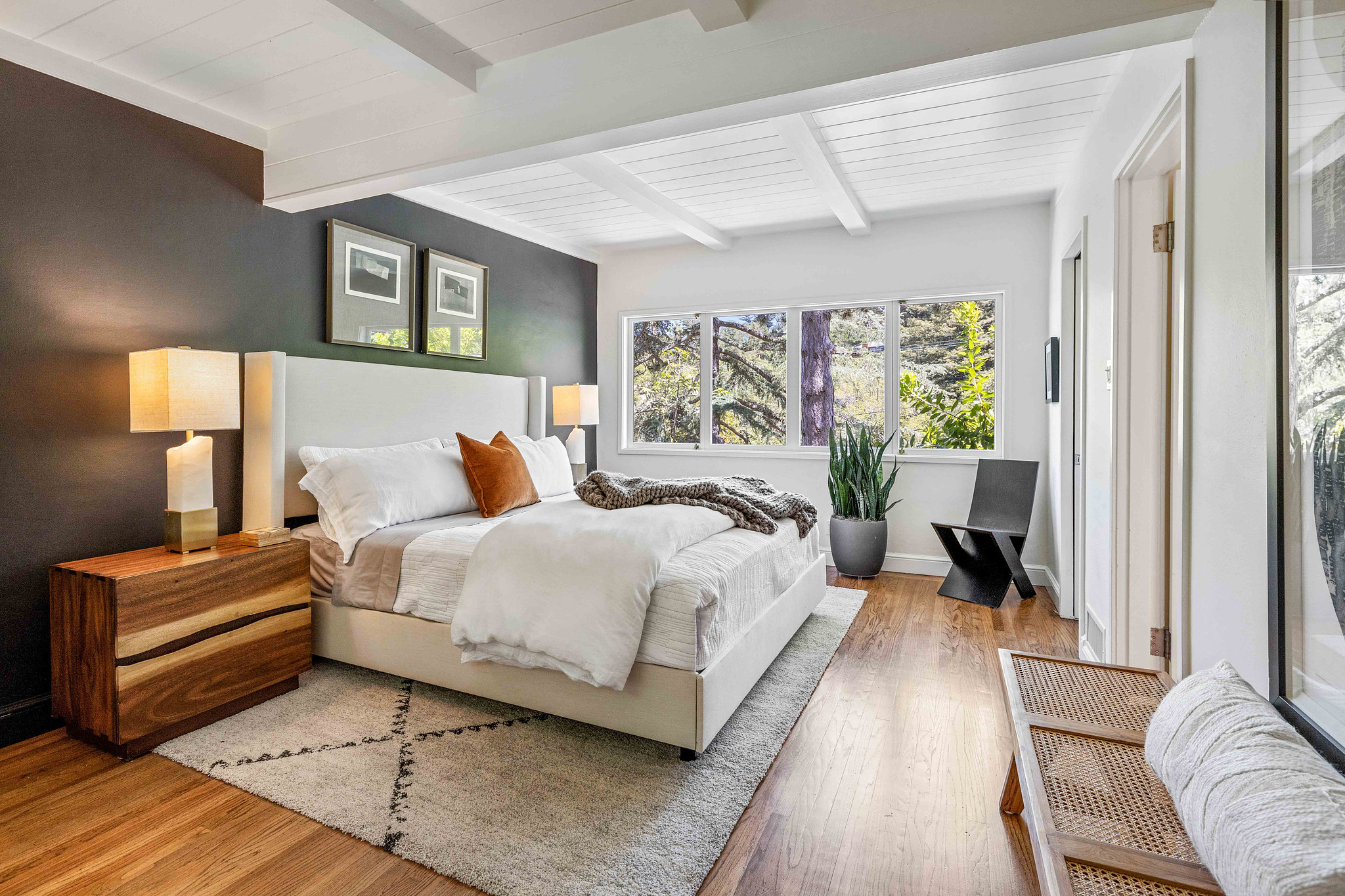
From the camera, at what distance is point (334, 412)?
3225 mm

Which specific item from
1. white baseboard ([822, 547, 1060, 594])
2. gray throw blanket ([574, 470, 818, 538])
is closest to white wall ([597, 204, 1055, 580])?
white baseboard ([822, 547, 1060, 594])

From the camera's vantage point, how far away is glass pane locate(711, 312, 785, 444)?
507 centimetres

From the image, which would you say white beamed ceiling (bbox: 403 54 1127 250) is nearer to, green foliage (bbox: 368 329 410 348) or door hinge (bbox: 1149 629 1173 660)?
green foliage (bbox: 368 329 410 348)

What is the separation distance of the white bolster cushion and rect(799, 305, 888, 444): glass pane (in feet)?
12.1

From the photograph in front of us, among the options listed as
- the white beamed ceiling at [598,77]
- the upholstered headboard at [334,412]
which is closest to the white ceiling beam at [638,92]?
the white beamed ceiling at [598,77]

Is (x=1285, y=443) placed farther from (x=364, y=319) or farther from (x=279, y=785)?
(x=364, y=319)

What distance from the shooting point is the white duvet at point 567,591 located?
2.06m

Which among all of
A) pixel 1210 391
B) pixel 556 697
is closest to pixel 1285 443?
pixel 1210 391

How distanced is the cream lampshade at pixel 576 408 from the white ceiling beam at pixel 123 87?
230cm

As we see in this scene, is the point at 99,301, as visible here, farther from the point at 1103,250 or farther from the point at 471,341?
the point at 1103,250

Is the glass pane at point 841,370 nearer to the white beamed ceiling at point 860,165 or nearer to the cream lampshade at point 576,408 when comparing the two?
the white beamed ceiling at point 860,165

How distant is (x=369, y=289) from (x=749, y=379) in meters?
2.80

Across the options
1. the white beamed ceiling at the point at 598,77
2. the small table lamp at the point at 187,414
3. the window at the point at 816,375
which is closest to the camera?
the white beamed ceiling at the point at 598,77

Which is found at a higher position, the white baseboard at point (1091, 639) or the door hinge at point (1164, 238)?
the door hinge at point (1164, 238)
